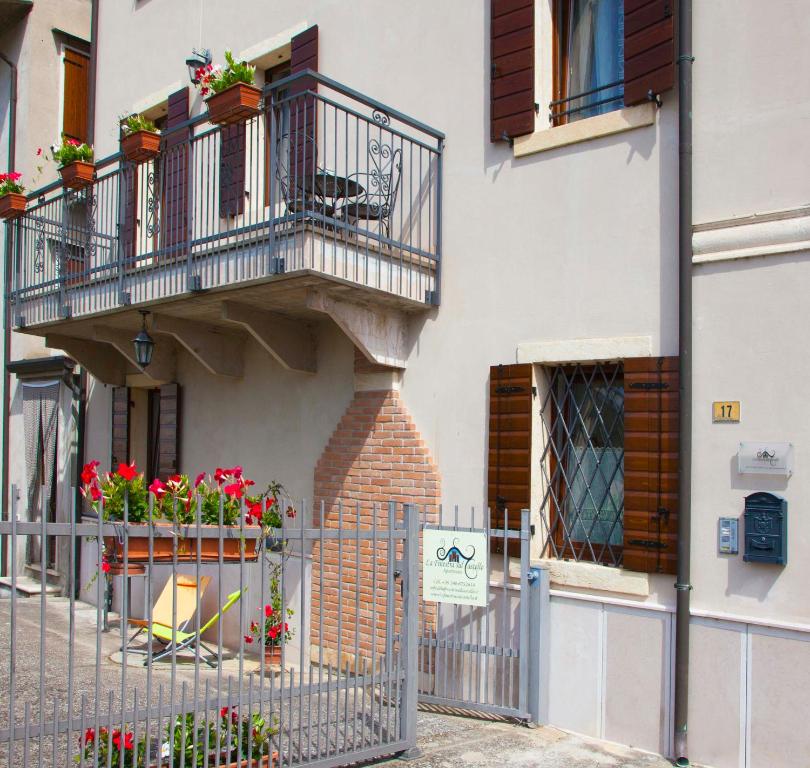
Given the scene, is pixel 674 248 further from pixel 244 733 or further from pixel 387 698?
pixel 244 733

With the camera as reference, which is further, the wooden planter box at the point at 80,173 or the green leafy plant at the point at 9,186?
the green leafy plant at the point at 9,186

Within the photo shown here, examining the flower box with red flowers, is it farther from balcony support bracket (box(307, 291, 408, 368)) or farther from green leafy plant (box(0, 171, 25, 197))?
green leafy plant (box(0, 171, 25, 197))

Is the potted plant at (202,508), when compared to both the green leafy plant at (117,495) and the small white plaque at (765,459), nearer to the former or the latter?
the green leafy plant at (117,495)

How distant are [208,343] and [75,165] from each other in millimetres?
2098

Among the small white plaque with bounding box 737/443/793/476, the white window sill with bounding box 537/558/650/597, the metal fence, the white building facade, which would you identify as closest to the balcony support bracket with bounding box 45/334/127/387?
the white building facade

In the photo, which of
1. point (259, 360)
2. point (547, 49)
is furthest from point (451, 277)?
point (259, 360)

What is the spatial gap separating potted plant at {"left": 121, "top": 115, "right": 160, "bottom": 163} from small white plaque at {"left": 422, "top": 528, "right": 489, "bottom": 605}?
421 centimetres

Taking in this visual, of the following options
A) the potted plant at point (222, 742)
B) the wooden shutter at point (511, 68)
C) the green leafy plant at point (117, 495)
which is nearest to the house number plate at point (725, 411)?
the wooden shutter at point (511, 68)

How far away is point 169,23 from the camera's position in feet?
33.9

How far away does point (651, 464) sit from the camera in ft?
19.1

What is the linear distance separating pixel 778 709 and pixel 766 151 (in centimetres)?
330

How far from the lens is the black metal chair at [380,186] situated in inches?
290

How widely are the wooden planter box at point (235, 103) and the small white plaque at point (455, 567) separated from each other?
333 centimetres

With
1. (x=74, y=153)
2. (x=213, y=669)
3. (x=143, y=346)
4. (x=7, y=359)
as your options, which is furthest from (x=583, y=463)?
(x=7, y=359)
